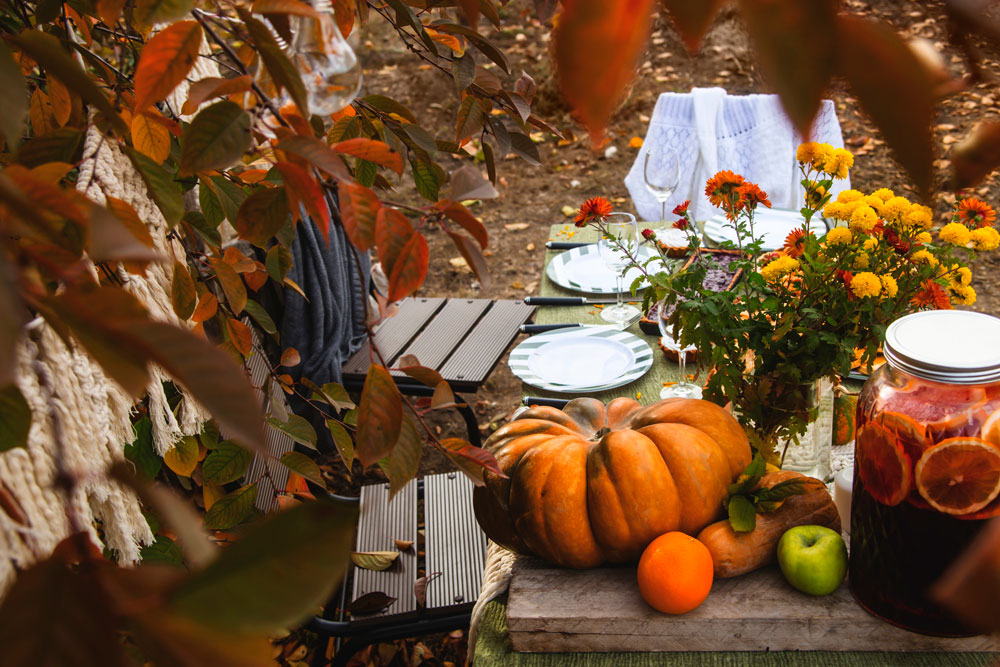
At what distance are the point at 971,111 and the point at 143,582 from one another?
5774 millimetres

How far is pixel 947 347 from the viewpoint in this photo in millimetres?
852

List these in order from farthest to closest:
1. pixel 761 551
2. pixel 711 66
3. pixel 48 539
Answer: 1. pixel 711 66
2. pixel 761 551
3. pixel 48 539

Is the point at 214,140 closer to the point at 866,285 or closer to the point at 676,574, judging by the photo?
the point at 676,574

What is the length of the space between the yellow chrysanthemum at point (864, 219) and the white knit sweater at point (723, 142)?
7.38 feet

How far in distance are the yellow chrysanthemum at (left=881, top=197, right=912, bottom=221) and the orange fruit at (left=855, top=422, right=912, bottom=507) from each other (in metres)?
0.32

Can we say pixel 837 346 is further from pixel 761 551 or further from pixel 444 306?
pixel 444 306

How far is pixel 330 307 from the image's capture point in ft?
7.73

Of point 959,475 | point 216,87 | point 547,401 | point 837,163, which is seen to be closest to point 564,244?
point 547,401

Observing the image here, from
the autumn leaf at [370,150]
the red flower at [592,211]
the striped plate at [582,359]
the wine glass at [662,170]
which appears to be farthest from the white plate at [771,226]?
the autumn leaf at [370,150]

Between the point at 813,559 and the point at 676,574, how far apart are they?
18 cm

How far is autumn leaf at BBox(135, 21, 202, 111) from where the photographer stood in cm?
54

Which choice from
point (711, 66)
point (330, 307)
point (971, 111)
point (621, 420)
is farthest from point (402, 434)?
point (711, 66)

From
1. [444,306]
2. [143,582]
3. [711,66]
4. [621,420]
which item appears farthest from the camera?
[711,66]

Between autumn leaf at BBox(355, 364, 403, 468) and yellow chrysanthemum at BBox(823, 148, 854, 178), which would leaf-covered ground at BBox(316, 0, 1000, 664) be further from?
autumn leaf at BBox(355, 364, 403, 468)
